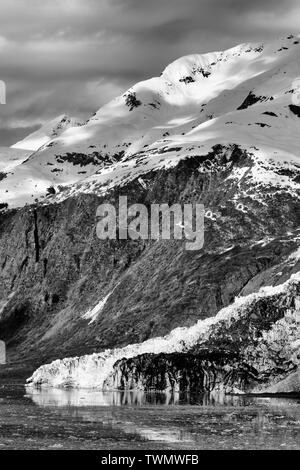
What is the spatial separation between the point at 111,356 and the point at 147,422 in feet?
230

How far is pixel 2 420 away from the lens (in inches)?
4333

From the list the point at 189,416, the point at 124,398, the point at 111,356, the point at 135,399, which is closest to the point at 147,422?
the point at 189,416

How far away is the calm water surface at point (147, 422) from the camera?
91250 mm

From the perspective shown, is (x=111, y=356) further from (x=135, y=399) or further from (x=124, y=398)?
(x=135, y=399)

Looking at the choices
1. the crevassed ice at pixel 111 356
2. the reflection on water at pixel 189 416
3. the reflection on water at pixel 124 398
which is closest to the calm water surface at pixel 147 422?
the reflection on water at pixel 189 416

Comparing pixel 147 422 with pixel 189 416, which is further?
pixel 189 416

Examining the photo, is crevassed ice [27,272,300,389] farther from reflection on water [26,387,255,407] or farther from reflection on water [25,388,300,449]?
reflection on water [25,388,300,449]

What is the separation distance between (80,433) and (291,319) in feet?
231

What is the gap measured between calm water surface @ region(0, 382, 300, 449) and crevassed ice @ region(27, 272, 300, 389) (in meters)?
24.5

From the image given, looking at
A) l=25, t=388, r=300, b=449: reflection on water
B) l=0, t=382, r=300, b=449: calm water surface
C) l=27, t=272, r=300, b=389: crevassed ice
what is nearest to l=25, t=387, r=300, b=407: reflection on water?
l=25, t=388, r=300, b=449: reflection on water

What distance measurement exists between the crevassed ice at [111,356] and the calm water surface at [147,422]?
24502mm

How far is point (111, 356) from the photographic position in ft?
582
